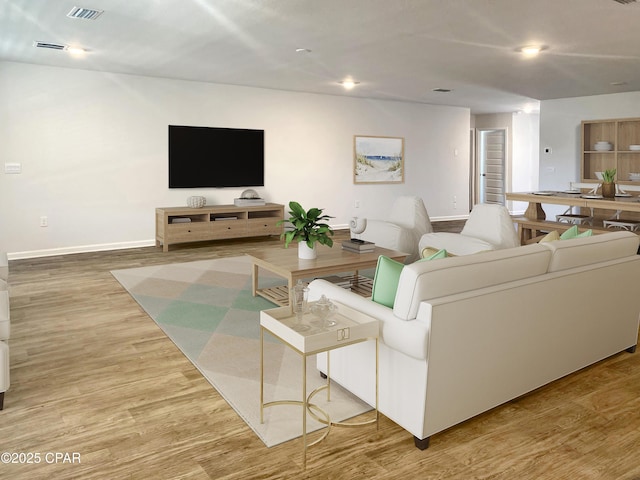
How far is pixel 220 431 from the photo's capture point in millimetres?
2453

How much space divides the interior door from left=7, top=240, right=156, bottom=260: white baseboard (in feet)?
26.9

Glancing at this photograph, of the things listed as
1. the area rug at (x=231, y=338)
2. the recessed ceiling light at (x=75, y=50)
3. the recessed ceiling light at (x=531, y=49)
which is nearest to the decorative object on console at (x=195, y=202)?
the area rug at (x=231, y=338)

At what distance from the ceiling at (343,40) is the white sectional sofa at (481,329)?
7.26 ft

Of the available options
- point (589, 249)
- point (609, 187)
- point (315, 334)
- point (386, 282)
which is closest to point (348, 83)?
point (609, 187)

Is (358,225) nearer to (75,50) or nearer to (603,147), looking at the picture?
(75,50)

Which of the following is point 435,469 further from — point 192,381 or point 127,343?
point 127,343

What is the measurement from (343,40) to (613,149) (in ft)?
19.9

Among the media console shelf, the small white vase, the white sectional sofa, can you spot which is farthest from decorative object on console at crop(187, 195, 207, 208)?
the white sectional sofa

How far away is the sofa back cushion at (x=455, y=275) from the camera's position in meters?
2.24

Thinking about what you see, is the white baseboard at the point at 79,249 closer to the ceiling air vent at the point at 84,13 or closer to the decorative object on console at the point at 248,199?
the decorative object on console at the point at 248,199

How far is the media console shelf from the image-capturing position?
7227mm

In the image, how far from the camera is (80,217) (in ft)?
23.2

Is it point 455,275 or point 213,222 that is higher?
point 213,222

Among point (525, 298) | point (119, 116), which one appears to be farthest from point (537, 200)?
→ point (119, 116)
